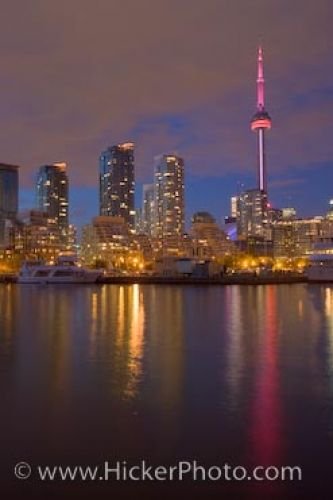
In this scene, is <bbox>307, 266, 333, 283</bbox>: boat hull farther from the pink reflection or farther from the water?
the pink reflection

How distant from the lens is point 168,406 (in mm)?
13195

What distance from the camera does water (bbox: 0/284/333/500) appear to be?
29.6 ft

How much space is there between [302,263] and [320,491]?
164m

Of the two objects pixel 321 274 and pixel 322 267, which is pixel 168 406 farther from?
pixel 322 267

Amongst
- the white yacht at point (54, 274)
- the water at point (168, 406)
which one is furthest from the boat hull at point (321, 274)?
the water at point (168, 406)

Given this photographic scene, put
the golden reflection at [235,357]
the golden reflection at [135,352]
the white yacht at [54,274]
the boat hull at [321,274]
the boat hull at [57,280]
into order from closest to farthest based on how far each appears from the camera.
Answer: the golden reflection at [235,357], the golden reflection at [135,352], the boat hull at [57,280], the white yacht at [54,274], the boat hull at [321,274]

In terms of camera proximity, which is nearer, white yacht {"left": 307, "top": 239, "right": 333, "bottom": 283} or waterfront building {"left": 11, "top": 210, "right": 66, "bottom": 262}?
white yacht {"left": 307, "top": 239, "right": 333, "bottom": 283}

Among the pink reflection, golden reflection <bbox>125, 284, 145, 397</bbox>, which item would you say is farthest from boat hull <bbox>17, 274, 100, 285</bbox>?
the pink reflection

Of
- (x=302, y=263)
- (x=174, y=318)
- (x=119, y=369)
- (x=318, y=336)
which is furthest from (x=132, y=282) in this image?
(x=119, y=369)

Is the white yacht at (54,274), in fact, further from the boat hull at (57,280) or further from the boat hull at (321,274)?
the boat hull at (321,274)

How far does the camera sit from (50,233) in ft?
611

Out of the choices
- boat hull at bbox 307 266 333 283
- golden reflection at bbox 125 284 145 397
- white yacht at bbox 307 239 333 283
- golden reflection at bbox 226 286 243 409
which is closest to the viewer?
golden reflection at bbox 226 286 243 409

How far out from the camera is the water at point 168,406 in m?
9.04

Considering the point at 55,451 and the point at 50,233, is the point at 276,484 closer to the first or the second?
the point at 55,451
